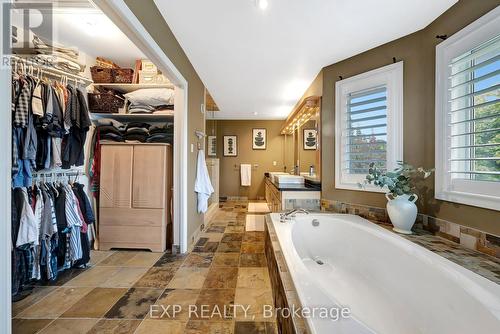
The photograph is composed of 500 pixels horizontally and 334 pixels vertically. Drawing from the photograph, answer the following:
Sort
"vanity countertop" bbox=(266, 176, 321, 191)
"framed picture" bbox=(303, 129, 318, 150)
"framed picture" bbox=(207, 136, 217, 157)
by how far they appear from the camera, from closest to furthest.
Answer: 1. "vanity countertop" bbox=(266, 176, 321, 191)
2. "framed picture" bbox=(303, 129, 318, 150)
3. "framed picture" bbox=(207, 136, 217, 157)

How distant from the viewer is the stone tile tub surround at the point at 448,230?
4.40 feet

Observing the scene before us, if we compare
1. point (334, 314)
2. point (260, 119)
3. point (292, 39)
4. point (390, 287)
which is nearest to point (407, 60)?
point (292, 39)

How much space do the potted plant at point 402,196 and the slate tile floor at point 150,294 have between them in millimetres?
1243

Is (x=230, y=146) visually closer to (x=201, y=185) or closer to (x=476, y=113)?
(x=201, y=185)

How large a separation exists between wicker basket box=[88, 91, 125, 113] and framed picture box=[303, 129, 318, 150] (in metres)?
2.63

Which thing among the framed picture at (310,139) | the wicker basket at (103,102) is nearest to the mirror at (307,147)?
the framed picture at (310,139)

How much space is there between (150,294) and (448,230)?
93.4 inches

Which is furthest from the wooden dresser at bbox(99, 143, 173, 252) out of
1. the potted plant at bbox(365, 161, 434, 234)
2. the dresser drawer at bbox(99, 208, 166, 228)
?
the potted plant at bbox(365, 161, 434, 234)

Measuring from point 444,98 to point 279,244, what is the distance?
1754 millimetres

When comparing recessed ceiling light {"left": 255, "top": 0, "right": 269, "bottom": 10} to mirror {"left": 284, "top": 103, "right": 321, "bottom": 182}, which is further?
mirror {"left": 284, "top": 103, "right": 321, "bottom": 182}

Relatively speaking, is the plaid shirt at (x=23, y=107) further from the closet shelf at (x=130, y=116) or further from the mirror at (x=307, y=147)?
the mirror at (x=307, y=147)

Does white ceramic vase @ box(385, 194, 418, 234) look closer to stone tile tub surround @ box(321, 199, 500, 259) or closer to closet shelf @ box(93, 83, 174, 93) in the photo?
stone tile tub surround @ box(321, 199, 500, 259)

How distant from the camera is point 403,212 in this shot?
5.78 ft

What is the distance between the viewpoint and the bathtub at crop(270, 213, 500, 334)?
92cm
